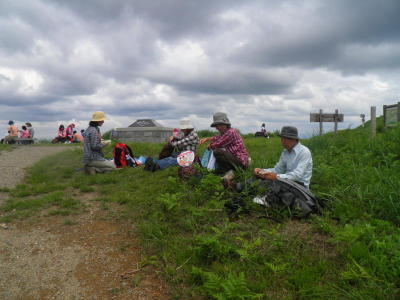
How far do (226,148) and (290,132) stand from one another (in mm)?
1649

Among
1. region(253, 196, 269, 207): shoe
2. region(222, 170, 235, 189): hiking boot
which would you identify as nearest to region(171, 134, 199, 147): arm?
region(222, 170, 235, 189): hiking boot

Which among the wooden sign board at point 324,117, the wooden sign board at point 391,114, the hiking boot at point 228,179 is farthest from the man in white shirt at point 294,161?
the wooden sign board at point 324,117

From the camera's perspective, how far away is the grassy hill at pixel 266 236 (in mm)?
2732

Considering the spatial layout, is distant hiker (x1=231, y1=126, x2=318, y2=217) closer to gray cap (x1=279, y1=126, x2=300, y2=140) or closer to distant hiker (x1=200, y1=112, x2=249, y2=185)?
gray cap (x1=279, y1=126, x2=300, y2=140)

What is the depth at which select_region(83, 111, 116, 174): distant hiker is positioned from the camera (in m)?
7.99

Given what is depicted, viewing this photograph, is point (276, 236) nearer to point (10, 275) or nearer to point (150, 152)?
point (10, 275)

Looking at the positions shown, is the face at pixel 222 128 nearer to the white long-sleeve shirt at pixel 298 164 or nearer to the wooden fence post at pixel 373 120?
the white long-sleeve shirt at pixel 298 164

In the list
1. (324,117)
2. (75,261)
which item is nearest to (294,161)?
(75,261)

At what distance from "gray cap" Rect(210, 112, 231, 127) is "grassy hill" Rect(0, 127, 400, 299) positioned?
1042 mm

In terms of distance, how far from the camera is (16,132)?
18109mm

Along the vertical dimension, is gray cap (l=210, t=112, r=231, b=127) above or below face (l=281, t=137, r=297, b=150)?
above

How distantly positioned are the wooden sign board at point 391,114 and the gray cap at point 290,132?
6.19 m

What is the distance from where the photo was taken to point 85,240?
406 cm

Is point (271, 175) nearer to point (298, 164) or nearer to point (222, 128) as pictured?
point (298, 164)
